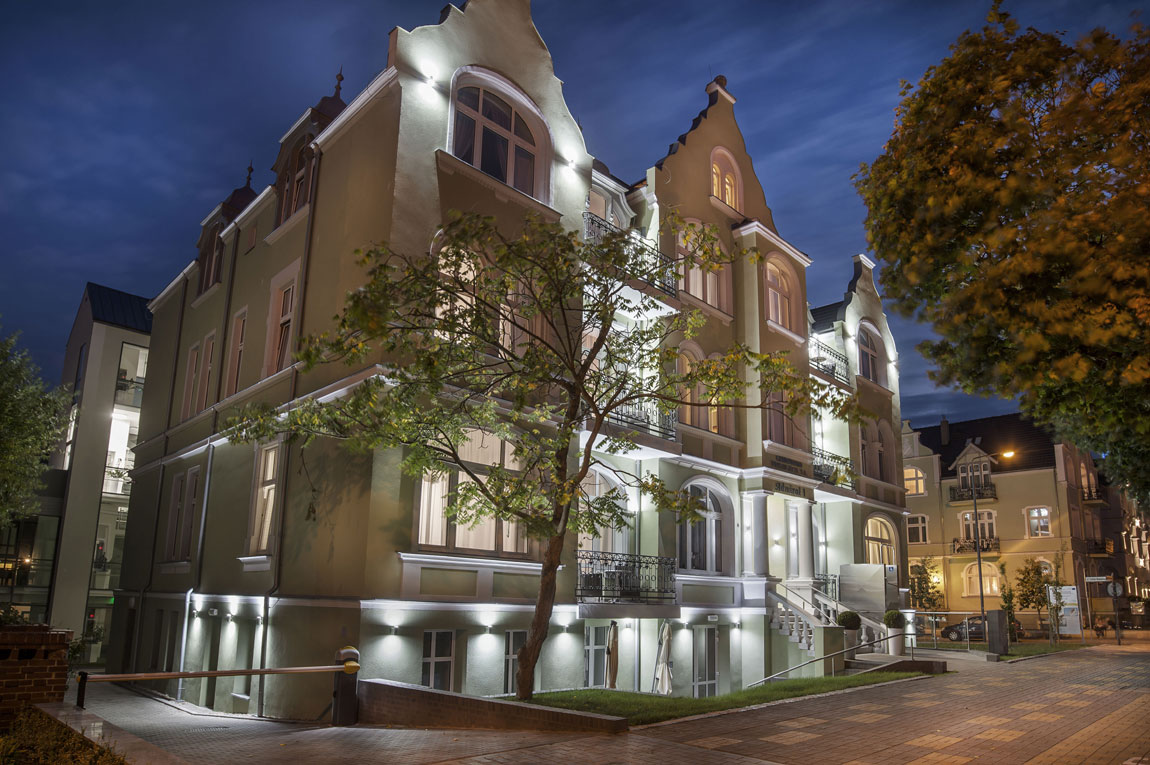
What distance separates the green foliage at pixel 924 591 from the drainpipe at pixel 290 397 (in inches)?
1370

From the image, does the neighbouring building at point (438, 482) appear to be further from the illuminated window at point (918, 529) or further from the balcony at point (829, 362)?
the illuminated window at point (918, 529)

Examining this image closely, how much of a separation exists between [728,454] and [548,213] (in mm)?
9105

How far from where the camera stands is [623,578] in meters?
20.0

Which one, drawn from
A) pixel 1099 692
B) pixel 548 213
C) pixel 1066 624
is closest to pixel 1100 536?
pixel 1066 624

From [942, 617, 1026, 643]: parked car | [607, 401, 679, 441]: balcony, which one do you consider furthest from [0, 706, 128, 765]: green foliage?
[942, 617, 1026, 643]: parked car

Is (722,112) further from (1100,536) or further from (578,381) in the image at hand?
(1100,536)

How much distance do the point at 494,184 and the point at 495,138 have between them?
1.58m

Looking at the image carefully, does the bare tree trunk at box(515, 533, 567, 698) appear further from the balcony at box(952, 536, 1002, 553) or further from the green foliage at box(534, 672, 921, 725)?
the balcony at box(952, 536, 1002, 553)

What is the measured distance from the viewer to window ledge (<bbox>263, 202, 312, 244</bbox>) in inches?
750

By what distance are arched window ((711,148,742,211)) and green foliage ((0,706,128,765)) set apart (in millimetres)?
21554

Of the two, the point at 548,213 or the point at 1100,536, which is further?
the point at 1100,536

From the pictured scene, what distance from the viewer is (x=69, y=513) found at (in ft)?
103

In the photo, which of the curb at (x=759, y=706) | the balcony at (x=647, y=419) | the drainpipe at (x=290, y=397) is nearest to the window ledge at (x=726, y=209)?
the balcony at (x=647, y=419)

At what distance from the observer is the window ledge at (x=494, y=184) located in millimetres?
17267
